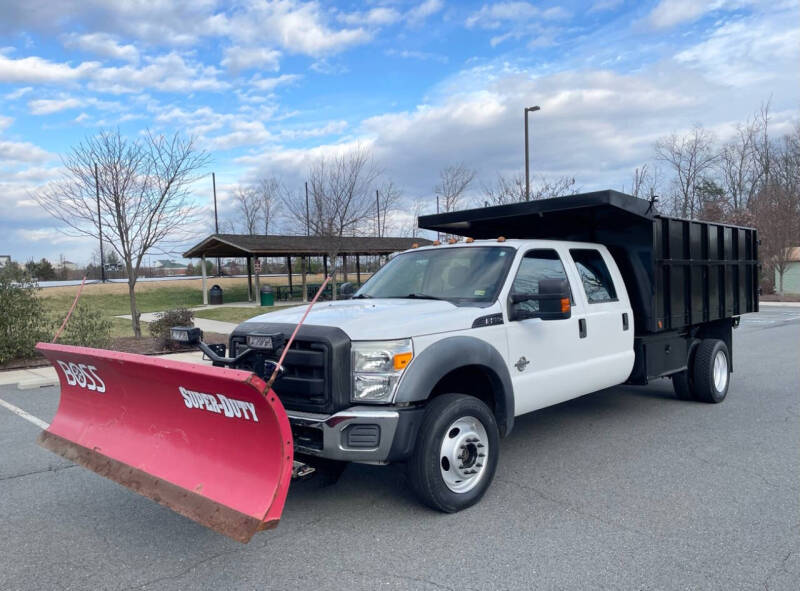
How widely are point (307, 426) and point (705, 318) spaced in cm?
544

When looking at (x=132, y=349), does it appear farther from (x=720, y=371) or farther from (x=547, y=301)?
(x=720, y=371)

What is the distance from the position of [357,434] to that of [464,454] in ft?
2.97

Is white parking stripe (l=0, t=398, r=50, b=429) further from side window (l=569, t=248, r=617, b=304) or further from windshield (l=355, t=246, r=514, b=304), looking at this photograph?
side window (l=569, t=248, r=617, b=304)

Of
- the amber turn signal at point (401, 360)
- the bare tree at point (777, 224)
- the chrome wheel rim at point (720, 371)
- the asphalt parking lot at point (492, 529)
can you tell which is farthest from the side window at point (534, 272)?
the bare tree at point (777, 224)

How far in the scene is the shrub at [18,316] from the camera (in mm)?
11469

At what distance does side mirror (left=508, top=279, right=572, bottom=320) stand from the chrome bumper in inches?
58.6

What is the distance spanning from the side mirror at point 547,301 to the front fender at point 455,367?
453 mm

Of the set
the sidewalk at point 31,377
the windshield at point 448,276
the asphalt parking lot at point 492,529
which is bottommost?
the asphalt parking lot at point 492,529

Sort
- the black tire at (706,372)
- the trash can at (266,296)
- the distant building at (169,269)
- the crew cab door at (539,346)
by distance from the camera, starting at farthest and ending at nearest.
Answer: the distant building at (169,269), the trash can at (266,296), the black tire at (706,372), the crew cab door at (539,346)

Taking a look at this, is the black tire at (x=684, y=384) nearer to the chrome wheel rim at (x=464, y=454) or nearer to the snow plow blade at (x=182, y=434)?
the chrome wheel rim at (x=464, y=454)

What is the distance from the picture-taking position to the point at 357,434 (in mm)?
3713

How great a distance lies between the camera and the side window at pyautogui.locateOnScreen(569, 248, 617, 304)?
576cm

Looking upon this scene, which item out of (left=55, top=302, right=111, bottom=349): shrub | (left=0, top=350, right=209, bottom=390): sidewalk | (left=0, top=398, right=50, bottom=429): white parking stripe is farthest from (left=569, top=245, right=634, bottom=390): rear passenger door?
(left=55, top=302, right=111, bottom=349): shrub

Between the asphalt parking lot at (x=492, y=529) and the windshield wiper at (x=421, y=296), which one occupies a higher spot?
the windshield wiper at (x=421, y=296)
